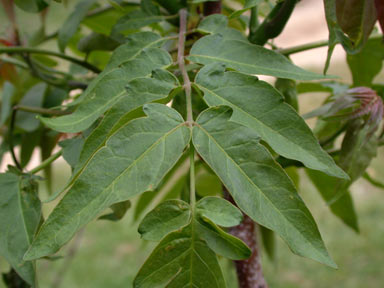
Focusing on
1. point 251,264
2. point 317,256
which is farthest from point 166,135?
point 251,264

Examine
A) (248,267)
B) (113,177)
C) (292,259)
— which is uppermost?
(113,177)

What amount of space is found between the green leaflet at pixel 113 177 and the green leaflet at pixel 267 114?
57 millimetres

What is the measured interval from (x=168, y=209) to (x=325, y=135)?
29cm

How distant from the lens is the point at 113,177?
305 millimetres

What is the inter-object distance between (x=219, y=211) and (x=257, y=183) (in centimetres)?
3

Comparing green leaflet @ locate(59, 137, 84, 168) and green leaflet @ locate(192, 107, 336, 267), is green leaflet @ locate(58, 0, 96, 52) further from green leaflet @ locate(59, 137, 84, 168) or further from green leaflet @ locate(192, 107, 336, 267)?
green leaflet @ locate(192, 107, 336, 267)

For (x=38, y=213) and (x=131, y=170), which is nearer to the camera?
(x=131, y=170)

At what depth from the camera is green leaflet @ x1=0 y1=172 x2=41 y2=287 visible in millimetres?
391

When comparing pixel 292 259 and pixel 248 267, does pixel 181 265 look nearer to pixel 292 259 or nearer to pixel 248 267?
pixel 248 267

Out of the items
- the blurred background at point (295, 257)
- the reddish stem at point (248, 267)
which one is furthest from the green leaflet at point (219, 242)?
the blurred background at point (295, 257)

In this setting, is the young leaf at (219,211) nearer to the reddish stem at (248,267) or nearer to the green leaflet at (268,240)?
the reddish stem at (248,267)

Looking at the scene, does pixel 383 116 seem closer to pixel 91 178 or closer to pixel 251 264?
pixel 251 264

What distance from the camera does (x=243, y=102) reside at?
360mm

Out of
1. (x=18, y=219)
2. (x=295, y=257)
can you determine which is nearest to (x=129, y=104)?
(x=18, y=219)
